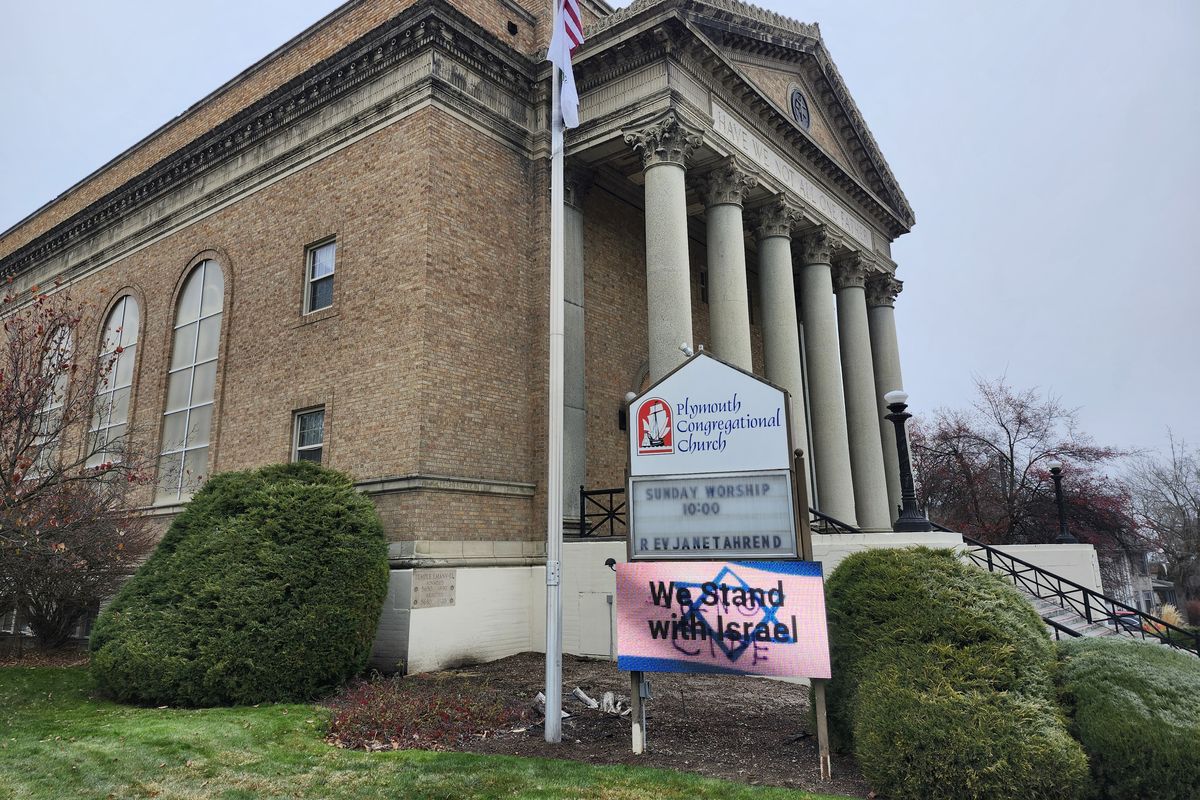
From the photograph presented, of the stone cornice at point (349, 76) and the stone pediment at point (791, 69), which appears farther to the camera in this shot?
the stone pediment at point (791, 69)

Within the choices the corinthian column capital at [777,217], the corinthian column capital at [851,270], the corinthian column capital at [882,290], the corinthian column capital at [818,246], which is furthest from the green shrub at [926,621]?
the corinthian column capital at [882,290]

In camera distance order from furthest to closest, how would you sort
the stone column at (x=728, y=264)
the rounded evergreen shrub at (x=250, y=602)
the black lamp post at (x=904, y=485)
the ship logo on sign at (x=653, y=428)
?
the stone column at (x=728, y=264) → the black lamp post at (x=904, y=485) → the rounded evergreen shrub at (x=250, y=602) → the ship logo on sign at (x=653, y=428)

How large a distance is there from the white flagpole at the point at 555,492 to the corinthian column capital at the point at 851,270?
1628 centimetres

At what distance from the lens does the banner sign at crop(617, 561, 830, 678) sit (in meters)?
7.75

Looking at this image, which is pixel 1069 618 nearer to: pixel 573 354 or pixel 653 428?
pixel 573 354

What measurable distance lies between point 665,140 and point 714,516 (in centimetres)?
1080

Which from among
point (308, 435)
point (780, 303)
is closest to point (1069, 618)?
point (780, 303)

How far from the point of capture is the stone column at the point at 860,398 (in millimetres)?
22625

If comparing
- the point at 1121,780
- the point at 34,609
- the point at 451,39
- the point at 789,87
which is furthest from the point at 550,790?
the point at 789,87

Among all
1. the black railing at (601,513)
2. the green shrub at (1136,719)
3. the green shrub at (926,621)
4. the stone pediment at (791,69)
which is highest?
the stone pediment at (791,69)

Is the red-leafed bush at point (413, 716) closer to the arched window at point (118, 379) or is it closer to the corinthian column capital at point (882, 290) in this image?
the arched window at point (118, 379)

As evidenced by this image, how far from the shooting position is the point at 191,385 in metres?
20.8

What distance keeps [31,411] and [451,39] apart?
10565 mm

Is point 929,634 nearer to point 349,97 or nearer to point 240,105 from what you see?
point 349,97
